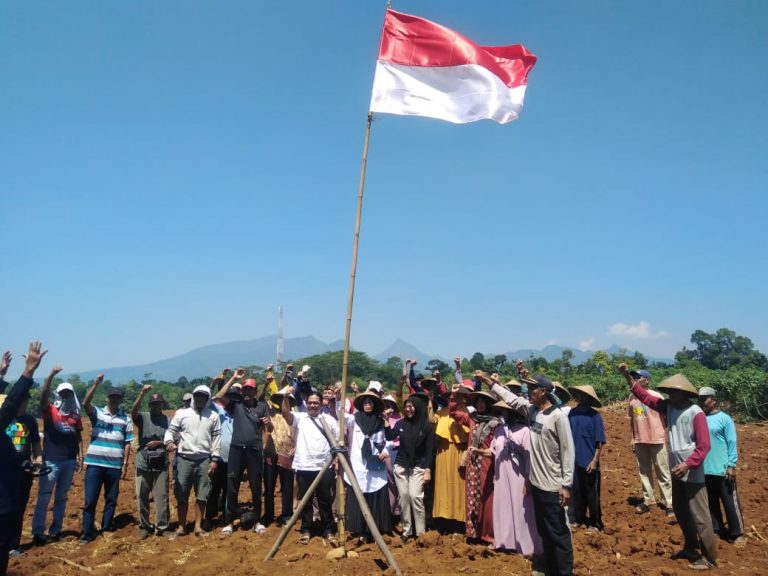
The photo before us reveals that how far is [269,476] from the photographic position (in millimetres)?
7012

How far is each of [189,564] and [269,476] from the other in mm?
1591

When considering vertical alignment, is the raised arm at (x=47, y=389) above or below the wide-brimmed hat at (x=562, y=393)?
below

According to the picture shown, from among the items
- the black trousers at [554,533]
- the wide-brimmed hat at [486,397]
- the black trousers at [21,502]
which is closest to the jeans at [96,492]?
the black trousers at [21,502]

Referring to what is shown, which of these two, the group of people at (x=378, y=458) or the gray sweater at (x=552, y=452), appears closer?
the gray sweater at (x=552, y=452)

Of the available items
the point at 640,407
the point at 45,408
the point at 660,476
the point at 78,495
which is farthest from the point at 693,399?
the point at 78,495

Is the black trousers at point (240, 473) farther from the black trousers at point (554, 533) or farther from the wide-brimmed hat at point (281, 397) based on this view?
the black trousers at point (554, 533)

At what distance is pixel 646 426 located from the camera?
284 inches

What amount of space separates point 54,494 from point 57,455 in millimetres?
526

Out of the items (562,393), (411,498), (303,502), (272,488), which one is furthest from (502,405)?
(272,488)

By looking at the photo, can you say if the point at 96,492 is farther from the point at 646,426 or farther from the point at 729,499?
the point at 729,499

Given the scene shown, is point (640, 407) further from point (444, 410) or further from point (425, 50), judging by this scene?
point (425, 50)

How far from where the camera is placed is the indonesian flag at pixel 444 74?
6328 mm

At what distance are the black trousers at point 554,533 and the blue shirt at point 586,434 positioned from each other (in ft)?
6.54

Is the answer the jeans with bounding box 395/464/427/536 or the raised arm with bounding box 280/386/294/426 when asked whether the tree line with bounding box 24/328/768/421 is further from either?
the jeans with bounding box 395/464/427/536
